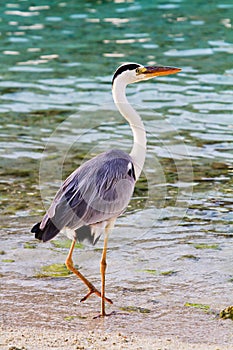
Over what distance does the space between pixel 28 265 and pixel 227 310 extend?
6.92 feet

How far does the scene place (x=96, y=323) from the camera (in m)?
6.21

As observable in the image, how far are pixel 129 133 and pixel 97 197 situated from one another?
5413 mm

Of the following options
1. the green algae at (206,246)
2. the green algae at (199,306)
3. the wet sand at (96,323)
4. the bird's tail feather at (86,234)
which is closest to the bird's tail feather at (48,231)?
the bird's tail feather at (86,234)

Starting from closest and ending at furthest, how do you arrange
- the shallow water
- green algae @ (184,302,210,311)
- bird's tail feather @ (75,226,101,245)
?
green algae @ (184,302,210,311) → bird's tail feather @ (75,226,101,245) → the shallow water

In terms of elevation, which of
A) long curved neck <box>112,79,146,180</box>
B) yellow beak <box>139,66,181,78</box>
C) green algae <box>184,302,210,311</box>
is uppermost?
yellow beak <box>139,66,181,78</box>

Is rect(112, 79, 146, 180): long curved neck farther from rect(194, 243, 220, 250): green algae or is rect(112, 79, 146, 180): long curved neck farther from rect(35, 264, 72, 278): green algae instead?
rect(194, 243, 220, 250): green algae

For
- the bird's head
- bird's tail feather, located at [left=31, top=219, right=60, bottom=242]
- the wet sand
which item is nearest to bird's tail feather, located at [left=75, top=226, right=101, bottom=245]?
bird's tail feather, located at [left=31, top=219, right=60, bottom=242]

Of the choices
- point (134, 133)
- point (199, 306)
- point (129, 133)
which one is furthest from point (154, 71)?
point (129, 133)

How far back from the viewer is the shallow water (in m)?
7.48

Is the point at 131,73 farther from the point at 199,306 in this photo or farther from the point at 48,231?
the point at 199,306

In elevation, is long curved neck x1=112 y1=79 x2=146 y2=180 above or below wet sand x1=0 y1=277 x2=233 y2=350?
above

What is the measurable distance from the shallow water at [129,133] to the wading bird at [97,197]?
61 centimetres

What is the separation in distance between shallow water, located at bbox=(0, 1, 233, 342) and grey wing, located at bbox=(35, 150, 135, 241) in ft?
2.53

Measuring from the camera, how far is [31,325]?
6.07 m
